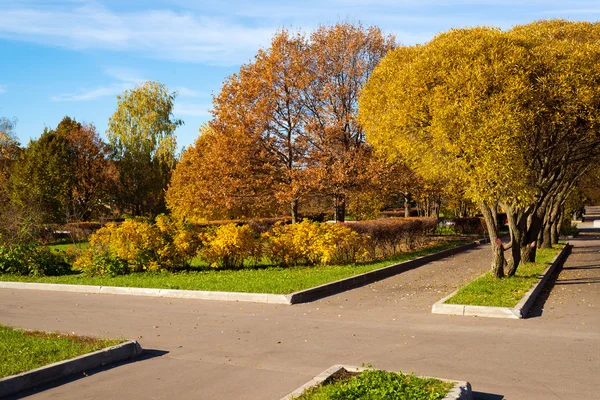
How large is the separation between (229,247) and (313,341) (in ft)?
29.9

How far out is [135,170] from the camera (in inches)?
1932

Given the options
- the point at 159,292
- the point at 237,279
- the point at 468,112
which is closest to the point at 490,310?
the point at 468,112

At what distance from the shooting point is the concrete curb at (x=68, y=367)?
247 inches

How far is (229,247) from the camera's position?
17.5 meters

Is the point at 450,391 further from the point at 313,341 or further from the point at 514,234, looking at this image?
the point at 514,234

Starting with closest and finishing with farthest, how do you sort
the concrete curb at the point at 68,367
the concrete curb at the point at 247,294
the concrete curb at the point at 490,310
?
the concrete curb at the point at 68,367, the concrete curb at the point at 490,310, the concrete curb at the point at 247,294

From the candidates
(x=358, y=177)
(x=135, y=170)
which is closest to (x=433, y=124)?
(x=358, y=177)

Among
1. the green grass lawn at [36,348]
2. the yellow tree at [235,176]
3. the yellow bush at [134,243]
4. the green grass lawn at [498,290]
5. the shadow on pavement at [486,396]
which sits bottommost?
the shadow on pavement at [486,396]

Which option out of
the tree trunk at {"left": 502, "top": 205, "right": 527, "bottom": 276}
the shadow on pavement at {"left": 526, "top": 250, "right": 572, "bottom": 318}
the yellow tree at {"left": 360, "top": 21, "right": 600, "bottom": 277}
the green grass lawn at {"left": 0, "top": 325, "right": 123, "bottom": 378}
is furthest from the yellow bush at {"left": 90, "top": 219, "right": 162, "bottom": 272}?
the shadow on pavement at {"left": 526, "top": 250, "right": 572, "bottom": 318}

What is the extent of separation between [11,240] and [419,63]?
47.0 feet

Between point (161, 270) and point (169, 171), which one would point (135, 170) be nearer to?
point (169, 171)

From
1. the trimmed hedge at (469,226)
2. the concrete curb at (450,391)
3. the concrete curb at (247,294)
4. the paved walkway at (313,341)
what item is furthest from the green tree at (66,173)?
the concrete curb at (450,391)

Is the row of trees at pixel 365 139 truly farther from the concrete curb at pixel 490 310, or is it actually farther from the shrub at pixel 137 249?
the shrub at pixel 137 249

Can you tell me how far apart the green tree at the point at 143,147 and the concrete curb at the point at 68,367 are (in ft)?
138
